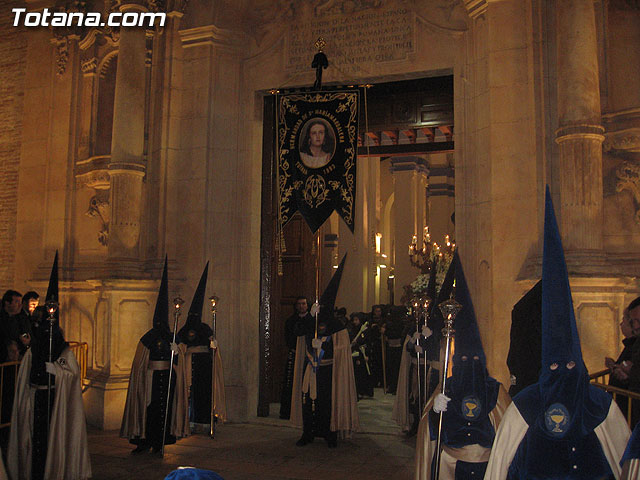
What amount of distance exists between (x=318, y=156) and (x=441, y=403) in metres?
5.24

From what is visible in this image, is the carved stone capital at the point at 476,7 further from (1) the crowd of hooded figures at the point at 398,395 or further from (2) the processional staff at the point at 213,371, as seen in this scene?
(2) the processional staff at the point at 213,371

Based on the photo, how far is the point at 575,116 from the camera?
719 centimetres

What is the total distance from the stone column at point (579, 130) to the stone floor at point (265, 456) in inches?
127

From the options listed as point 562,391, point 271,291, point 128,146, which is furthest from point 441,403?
point 128,146

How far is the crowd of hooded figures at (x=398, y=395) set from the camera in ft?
11.9

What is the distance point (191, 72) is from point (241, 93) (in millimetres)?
804

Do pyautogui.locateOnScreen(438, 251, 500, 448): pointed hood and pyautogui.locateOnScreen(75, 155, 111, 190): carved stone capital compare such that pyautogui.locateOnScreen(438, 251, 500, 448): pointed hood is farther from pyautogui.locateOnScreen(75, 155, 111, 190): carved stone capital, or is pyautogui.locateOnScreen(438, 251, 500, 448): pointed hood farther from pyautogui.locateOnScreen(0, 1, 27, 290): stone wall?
pyautogui.locateOnScreen(0, 1, 27, 290): stone wall

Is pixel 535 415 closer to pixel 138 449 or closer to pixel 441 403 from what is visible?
pixel 441 403

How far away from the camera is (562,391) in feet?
11.7

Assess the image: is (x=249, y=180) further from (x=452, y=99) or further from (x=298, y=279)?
(x=452, y=99)

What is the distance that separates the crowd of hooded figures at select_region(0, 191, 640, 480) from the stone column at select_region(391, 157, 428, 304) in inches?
451

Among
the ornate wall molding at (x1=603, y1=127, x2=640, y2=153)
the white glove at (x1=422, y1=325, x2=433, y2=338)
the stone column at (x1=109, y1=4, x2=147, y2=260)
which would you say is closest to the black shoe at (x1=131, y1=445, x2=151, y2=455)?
the stone column at (x1=109, y1=4, x2=147, y2=260)

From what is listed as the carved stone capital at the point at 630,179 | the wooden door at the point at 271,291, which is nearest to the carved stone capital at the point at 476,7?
the carved stone capital at the point at 630,179

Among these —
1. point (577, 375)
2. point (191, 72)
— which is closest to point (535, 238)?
point (577, 375)
